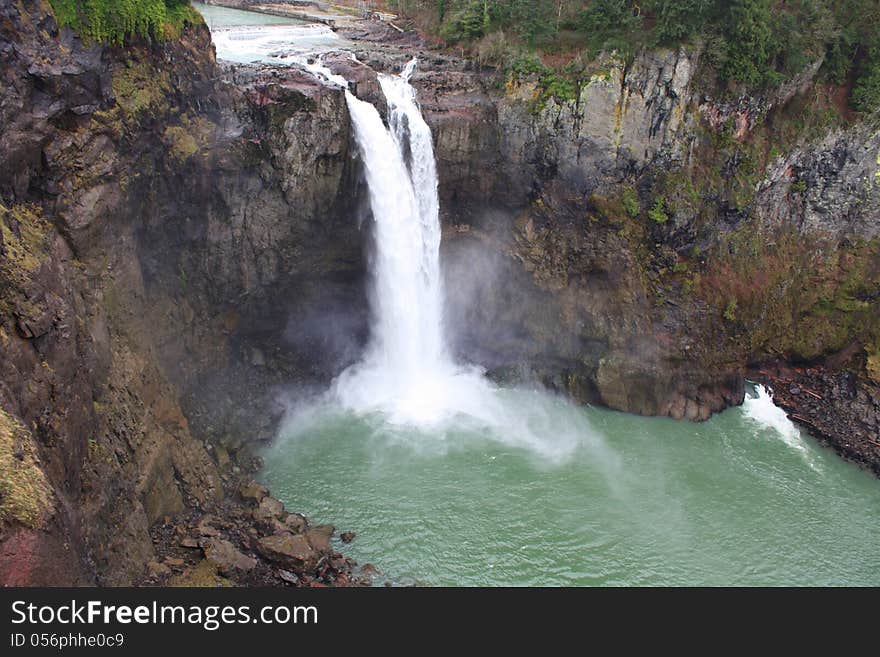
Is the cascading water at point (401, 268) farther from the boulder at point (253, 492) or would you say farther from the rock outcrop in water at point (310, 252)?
the boulder at point (253, 492)

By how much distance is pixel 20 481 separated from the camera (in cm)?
866

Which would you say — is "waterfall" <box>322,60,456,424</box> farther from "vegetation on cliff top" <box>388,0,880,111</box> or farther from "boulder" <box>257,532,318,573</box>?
"boulder" <box>257,532,318,573</box>

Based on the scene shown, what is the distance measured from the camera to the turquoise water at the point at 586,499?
632 inches

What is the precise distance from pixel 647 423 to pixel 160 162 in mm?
17347

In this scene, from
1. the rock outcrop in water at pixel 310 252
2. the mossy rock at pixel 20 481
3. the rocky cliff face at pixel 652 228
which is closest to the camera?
the mossy rock at pixel 20 481

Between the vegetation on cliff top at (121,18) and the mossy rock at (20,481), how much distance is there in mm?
9319

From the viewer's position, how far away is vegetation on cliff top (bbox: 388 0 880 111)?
21.6 metres

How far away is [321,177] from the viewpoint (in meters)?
19.7

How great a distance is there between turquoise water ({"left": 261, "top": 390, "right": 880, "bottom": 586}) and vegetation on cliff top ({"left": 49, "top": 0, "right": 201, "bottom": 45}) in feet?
38.8

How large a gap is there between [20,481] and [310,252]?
520 inches

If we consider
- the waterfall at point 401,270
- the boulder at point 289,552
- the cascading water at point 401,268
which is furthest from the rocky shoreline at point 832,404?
the boulder at point 289,552

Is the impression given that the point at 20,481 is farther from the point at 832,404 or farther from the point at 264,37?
the point at 832,404

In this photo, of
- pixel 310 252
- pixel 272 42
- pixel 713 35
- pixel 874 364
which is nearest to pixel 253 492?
pixel 310 252

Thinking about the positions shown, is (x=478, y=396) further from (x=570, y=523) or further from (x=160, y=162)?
(x=160, y=162)
